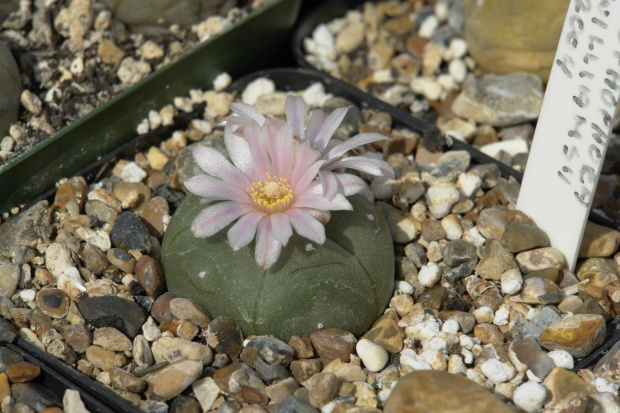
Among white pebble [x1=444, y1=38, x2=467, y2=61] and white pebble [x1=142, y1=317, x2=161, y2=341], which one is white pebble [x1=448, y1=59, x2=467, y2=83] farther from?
white pebble [x1=142, y1=317, x2=161, y2=341]

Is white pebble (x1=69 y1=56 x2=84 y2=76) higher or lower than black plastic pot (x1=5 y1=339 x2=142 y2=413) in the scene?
higher

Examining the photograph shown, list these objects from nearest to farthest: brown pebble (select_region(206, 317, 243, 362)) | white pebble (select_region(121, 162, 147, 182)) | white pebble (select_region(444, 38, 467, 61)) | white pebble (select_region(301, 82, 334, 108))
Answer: brown pebble (select_region(206, 317, 243, 362)) < white pebble (select_region(121, 162, 147, 182)) < white pebble (select_region(301, 82, 334, 108)) < white pebble (select_region(444, 38, 467, 61))

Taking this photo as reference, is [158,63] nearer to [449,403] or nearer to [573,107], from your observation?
[573,107]

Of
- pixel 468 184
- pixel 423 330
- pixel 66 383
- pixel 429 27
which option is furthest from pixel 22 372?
pixel 429 27

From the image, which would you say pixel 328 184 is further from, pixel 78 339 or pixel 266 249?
pixel 78 339

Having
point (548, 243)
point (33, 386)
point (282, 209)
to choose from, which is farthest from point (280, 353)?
point (548, 243)

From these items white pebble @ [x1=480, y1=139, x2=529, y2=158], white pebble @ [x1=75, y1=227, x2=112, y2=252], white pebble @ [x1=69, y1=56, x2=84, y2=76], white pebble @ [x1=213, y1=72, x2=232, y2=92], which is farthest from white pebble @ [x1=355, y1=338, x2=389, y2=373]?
white pebble @ [x1=69, y1=56, x2=84, y2=76]

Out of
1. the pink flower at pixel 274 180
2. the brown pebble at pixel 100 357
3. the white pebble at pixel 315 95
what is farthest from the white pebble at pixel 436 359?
the white pebble at pixel 315 95

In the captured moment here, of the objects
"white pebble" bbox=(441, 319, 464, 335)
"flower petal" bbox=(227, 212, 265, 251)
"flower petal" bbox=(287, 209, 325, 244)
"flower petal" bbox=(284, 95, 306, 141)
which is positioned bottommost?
"white pebble" bbox=(441, 319, 464, 335)
